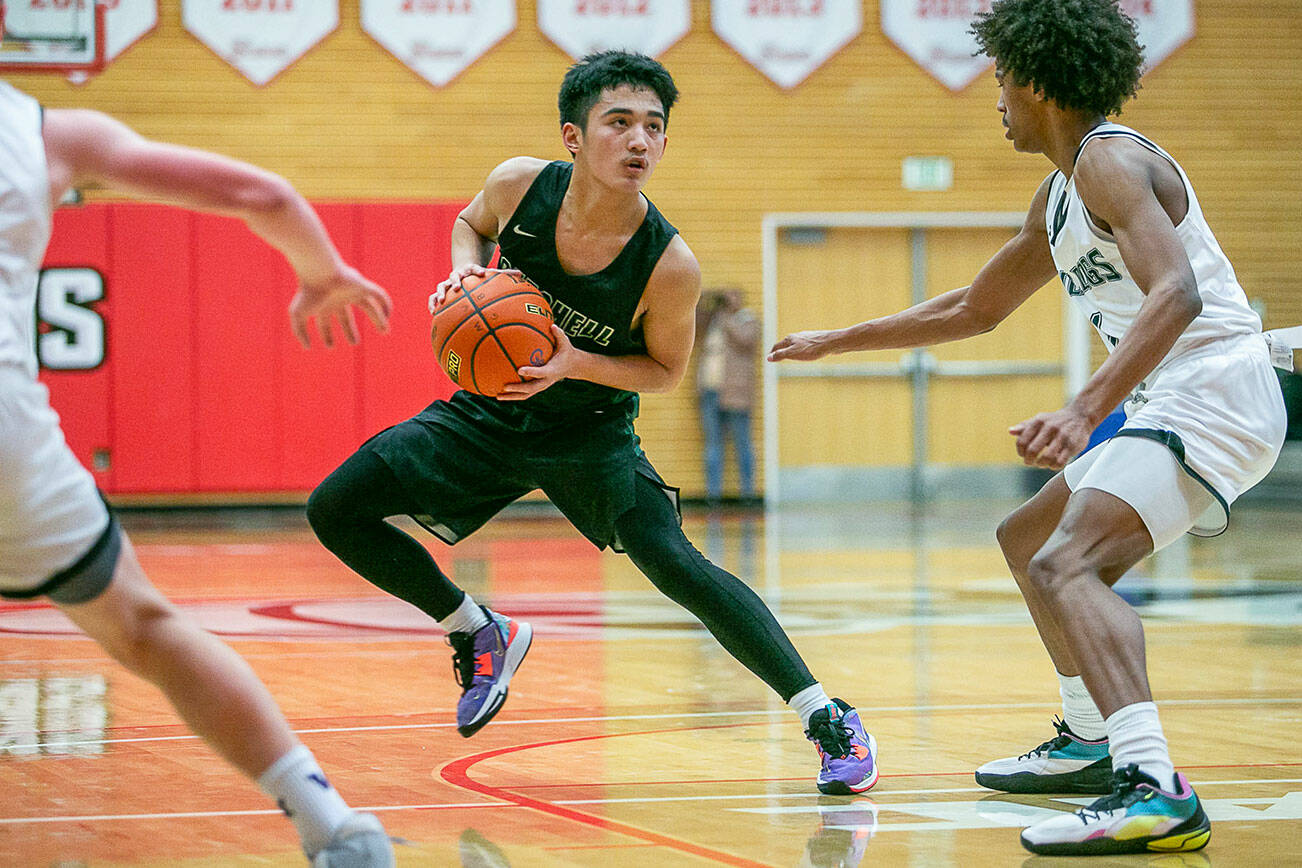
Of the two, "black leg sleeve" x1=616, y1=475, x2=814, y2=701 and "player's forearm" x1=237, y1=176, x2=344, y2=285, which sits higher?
"player's forearm" x1=237, y1=176, x2=344, y2=285

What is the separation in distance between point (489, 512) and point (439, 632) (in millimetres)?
2648

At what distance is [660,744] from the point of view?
432 centimetres

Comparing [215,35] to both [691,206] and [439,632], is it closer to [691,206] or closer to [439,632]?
[691,206]

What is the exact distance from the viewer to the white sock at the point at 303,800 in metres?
2.50

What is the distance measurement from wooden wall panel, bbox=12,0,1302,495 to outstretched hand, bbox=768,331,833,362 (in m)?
11.0

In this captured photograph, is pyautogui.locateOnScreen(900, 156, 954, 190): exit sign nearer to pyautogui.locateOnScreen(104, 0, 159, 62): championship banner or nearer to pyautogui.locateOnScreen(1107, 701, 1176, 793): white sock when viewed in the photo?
pyautogui.locateOnScreen(104, 0, 159, 62): championship banner

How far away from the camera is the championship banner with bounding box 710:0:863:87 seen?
15.5 metres

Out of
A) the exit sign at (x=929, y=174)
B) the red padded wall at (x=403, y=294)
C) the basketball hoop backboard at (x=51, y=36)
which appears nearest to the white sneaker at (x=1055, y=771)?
the basketball hoop backboard at (x=51, y=36)

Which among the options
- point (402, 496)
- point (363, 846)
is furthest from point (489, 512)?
point (363, 846)

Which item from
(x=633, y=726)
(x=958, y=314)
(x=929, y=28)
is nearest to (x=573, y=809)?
(x=633, y=726)

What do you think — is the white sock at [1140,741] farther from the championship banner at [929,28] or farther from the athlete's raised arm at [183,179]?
the championship banner at [929,28]

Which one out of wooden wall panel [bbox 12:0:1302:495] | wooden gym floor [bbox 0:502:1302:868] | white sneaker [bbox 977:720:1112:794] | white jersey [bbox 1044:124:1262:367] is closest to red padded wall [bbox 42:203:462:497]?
wooden wall panel [bbox 12:0:1302:495]

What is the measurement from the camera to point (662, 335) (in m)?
4.12

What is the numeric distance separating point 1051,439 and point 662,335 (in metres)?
1.43
